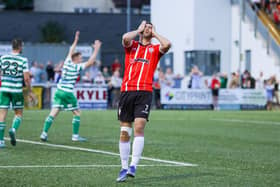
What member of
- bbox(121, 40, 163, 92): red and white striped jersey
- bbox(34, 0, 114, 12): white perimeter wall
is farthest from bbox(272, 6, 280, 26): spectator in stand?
bbox(121, 40, 163, 92): red and white striped jersey

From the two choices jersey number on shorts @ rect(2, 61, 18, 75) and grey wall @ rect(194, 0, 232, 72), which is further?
grey wall @ rect(194, 0, 232, 72)

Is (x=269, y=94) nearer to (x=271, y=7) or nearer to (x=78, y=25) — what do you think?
(x=271, y=7)

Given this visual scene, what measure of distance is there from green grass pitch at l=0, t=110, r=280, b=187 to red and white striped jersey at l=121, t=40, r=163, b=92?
3.98ft

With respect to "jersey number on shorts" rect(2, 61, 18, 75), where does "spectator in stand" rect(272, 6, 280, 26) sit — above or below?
above

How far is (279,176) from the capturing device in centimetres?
1150

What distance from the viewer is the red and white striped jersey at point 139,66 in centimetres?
1131

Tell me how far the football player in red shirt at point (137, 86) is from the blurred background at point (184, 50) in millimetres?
22865

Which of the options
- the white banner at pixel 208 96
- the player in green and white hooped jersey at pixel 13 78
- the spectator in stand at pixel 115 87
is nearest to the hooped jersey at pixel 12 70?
the player in green and white hooped jersey at pixel 13 78

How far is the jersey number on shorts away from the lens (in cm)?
1581

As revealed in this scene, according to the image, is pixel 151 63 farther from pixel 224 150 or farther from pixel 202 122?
pixel 202 122

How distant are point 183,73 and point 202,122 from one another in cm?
2467

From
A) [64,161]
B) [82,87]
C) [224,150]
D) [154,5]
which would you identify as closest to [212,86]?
[82,87]

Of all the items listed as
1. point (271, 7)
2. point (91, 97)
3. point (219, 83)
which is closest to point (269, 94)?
point (219, 83)

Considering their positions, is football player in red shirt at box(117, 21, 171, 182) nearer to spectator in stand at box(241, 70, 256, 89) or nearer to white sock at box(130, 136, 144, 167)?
white sock at box(130, 136, 144, 167)
